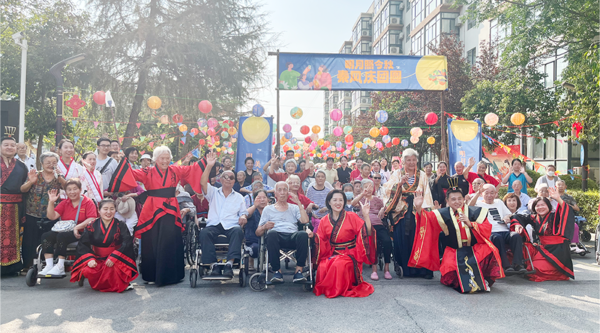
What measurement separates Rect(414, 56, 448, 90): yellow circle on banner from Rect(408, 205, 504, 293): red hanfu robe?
674 centimetres

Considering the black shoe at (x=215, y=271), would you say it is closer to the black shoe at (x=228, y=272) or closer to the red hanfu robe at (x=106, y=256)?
the black shoe at (x=228, y=272)

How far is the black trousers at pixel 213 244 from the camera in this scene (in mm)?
5305

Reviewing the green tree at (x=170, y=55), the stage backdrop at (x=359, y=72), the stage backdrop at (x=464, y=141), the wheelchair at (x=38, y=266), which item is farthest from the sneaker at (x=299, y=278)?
the green tree at (x=170, y=55)

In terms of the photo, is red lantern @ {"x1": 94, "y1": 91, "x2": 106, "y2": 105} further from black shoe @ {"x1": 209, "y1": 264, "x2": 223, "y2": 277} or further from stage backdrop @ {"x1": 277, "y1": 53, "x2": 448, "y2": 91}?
black shoe @ {"x1": 209, "y1": 264, "x2": 223, "y2": 277}

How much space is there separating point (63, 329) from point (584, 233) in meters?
8.97

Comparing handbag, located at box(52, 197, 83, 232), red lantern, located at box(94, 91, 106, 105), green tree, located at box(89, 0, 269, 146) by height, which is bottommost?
handbag, located at box(52, 197, 83, 232)

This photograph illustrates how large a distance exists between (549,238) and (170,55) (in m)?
14.1

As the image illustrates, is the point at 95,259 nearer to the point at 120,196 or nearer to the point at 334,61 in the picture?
the point at 120,196

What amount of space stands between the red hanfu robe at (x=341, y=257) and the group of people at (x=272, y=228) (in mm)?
13

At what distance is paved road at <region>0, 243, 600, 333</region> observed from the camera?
3918 mm

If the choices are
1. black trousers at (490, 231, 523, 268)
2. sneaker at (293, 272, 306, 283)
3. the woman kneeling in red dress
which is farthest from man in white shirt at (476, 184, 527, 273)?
the woman kneeling in red dress

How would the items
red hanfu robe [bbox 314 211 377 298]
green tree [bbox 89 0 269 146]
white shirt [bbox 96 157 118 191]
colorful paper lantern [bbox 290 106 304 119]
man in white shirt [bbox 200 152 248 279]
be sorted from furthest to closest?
1. green tree [bbox 89 0 269 146]
2. colorful paper lantern [bbox 290 106 304 119]
3. white shirt [bbox 96 157 118 191]
4. man in white shirt [bbox 200 152 248 279]
5. red hanfu robe [bbox 314 211 377 298]

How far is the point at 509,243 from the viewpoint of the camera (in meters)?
5.81

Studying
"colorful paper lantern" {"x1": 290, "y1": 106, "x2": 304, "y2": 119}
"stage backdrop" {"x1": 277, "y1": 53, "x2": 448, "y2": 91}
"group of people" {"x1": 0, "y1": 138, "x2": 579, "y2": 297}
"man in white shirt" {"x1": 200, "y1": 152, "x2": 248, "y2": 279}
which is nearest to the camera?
"group of people" {"x1": 0, "y1": 138, "x2": 579, "y2": 297}
